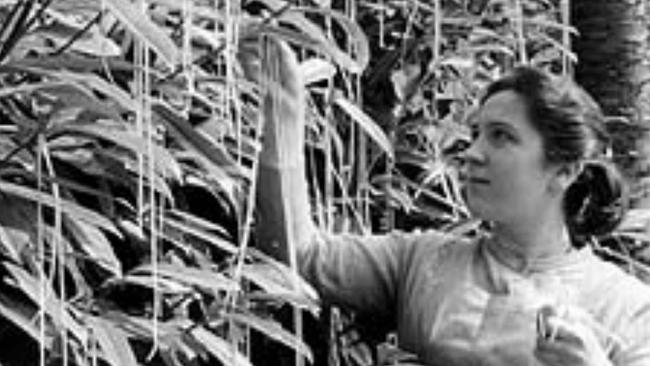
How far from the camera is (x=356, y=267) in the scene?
204cm

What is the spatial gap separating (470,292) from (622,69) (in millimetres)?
1108

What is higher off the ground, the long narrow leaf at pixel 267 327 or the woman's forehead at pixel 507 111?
the woman's forehead at pixel 507 111

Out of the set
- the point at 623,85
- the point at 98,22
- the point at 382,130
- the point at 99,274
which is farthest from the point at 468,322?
the point at 623,85

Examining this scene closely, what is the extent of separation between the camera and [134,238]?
1.72 metres


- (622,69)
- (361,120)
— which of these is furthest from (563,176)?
(622,69)

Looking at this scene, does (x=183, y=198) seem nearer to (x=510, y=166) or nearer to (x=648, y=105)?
(x=510, y=166)

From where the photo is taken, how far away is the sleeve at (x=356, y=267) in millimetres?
2006

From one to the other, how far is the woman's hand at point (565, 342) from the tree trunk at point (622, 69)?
1191 mm

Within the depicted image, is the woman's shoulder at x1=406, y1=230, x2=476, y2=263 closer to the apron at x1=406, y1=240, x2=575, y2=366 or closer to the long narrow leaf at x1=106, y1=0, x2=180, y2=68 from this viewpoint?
the apron at x1=406, y1=240, x2=575, y2=366

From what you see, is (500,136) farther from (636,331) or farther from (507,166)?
(636,331)

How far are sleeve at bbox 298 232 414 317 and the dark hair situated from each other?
247 millimetres

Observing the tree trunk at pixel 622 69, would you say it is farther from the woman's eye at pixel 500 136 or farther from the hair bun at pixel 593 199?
the woman's eye at pixel 500 136

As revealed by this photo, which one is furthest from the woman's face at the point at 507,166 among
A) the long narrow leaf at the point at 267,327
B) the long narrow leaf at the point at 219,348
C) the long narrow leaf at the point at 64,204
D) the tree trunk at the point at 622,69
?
the tree trunk at the point at 622,69

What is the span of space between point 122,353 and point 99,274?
0.75ft
